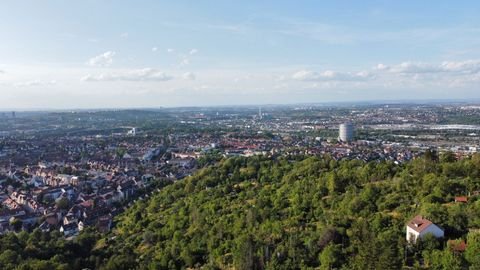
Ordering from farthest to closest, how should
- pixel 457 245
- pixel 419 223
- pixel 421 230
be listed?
pixel 419 223
pixel 421 230
pixel 457 245

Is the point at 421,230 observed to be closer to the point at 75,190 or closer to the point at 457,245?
the point at 457,245

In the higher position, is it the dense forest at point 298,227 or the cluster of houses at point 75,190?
the dense forest at point 298,227

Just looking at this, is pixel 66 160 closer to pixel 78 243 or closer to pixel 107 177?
pixel 107 177

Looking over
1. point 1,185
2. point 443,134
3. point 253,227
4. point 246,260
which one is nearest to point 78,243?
point 253,227

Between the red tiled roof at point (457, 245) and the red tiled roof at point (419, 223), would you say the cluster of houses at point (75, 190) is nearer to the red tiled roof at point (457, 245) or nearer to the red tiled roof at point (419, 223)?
the red tiled roof at point (419, 223)

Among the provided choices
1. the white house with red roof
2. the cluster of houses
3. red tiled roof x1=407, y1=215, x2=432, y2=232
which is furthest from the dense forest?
the cluster of houses

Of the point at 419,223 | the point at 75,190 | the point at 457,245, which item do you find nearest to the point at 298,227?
the point at 419,223

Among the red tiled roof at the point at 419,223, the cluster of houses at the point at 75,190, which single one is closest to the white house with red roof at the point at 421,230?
the red tiled roof at the point at 419,223
